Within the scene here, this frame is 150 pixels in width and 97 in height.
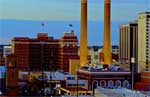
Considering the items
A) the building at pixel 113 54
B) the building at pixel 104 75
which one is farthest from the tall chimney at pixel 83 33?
the building at pixel 104 75

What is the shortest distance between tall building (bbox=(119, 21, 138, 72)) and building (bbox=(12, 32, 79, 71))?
5.03 ft

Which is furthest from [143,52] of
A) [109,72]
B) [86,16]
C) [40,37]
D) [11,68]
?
[11,68]

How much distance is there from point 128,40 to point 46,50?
4.89 m

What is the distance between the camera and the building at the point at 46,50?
32.3ft

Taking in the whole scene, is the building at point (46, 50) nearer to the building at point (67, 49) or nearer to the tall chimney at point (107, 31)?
the building at point (67, 49)

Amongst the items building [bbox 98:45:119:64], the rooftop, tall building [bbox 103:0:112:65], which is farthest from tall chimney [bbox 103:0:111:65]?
the rooftop

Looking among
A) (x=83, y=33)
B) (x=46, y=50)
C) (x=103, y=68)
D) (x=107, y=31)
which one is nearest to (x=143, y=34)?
(x=107, y=31)

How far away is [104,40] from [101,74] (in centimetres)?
137

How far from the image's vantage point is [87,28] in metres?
11.8

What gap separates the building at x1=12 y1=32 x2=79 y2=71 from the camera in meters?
9.84

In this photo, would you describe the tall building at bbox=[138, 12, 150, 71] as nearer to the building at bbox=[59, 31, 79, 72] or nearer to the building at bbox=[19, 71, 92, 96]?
the building at bbox=[59, 31, 79, 72]

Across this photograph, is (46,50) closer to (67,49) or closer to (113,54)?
(67,49)

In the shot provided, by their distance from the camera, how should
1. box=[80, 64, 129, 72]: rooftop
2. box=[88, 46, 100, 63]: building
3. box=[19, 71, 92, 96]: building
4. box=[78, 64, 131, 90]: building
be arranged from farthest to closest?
box=[88, 46, 100, 63]: building → box=[80, 64, 129, 72]: rooftop → box=[78, 64, 131, 90]: building → box=[19, 71, 92, 96]: building

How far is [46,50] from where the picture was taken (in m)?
9.87
